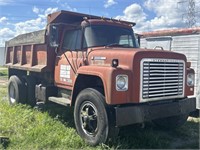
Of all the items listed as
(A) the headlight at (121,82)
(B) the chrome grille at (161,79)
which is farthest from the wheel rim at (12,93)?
(B) the chrome grille at (161,79)

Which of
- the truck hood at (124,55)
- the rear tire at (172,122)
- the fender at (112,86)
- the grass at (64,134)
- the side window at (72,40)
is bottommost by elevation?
the grass at (64,134)

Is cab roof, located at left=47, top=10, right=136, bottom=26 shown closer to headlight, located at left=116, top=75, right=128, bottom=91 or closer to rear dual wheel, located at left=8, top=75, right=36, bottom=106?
rear dual wheel, located at left=8, top=75, right=36, bottom=106

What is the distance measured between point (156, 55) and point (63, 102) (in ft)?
8.09

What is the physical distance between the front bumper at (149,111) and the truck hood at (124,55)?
78cm

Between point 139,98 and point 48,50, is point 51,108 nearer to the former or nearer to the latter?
point 48,50

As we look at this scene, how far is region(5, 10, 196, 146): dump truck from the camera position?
5234 millimetres

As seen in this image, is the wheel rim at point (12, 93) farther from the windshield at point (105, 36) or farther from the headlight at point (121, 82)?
the headlight at point (121, 82)

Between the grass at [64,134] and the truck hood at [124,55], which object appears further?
the grass at [64,134]

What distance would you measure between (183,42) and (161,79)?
5.23m

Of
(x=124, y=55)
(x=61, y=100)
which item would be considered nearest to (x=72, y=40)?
(x=61, y=100)

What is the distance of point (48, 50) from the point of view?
24.7 feet

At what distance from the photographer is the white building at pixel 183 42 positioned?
9841 millimetres

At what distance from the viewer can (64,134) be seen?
608 centimetres

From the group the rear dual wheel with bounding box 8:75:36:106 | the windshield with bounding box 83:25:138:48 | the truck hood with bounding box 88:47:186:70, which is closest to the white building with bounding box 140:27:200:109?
the windshield with bounding box 83:25:138:48
